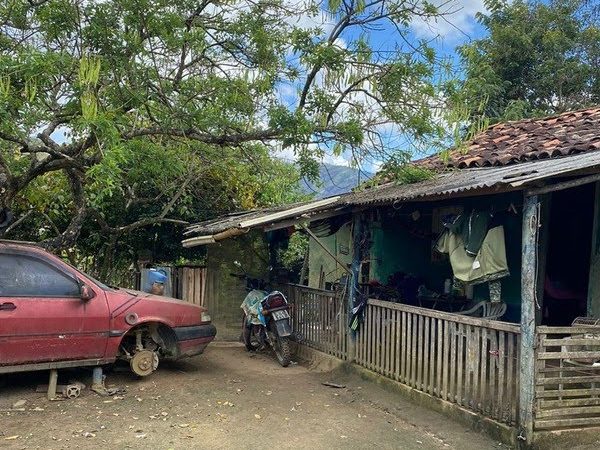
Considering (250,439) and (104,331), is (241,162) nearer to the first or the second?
(104,331)

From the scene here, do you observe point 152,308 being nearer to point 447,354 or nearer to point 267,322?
point 267,322

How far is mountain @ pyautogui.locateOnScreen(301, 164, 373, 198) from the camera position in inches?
314

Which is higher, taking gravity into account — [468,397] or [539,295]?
[539,295]

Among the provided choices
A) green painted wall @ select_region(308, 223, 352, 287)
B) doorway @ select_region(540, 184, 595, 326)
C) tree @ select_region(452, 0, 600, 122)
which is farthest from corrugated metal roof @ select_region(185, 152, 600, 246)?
tree @ select_region(452, 0, 600, 122)

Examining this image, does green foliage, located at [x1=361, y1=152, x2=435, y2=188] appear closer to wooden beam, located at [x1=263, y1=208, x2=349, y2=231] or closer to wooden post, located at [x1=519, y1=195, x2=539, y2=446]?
wooden beam, located at [x1=263, y1=208, x2=349, y2=231]

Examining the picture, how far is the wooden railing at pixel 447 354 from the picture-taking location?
530 centimetres

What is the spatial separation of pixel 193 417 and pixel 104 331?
1.67 m

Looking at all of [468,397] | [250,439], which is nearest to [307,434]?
[250,439]

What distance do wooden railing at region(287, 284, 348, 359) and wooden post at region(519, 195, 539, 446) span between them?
3.48 m

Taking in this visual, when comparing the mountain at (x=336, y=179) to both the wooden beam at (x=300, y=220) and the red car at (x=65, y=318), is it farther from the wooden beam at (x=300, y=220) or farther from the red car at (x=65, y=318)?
the red car at (x=65, y=318)

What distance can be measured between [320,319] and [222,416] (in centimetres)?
321

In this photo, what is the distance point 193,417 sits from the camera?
591 cm

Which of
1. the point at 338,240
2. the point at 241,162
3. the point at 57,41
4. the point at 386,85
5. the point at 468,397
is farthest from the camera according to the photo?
the point at 338,240

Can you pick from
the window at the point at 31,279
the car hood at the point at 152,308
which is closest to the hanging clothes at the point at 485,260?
the car hood at the point at 152,308
